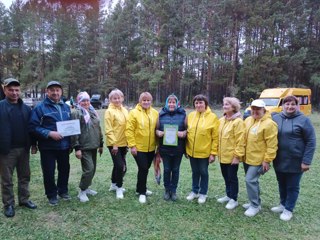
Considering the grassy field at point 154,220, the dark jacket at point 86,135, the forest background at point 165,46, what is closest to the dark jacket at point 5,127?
the dark jacket at point 86,135

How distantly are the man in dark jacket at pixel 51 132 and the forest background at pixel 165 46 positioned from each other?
19951 millimetres

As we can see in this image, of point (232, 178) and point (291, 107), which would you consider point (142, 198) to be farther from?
point (291, 107)

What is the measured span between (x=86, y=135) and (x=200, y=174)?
6.18ft

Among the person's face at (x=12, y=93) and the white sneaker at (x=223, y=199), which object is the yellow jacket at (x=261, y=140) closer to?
the white sneaker at (x=223, y=199)

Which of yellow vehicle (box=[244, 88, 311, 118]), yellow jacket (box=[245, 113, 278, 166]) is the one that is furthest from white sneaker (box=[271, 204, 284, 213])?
yellow vehicle (box=[244, 88, 311, 118])

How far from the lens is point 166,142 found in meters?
4.18

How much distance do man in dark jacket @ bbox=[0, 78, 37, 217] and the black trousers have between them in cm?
160

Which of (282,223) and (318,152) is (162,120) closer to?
(282,223)

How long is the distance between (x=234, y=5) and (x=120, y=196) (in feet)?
89.8

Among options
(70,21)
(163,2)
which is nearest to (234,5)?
(163,2)

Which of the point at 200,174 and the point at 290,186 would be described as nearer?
the point at 290,186

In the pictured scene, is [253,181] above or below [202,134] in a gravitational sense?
below

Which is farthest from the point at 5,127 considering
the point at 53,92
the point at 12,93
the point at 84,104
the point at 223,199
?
the point at 223,199

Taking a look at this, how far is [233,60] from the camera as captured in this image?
2936 cm
